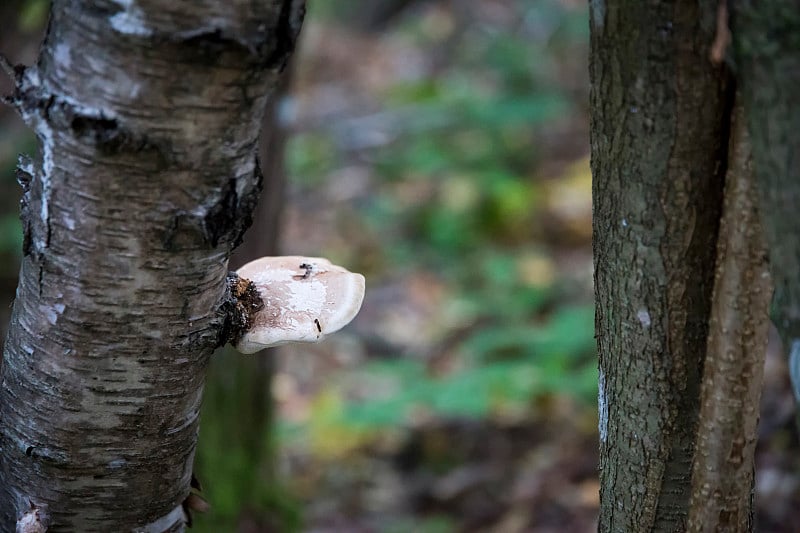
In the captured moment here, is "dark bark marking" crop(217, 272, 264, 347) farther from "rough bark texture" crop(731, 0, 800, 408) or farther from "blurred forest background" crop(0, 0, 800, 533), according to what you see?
"blurred forest background" crop(0, 0, 800, 533)

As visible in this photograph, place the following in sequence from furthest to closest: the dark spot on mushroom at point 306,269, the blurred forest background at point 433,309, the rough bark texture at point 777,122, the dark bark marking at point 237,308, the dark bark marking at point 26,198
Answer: the blurred forest background at point 433,309 → the dark spot on mushroom at point 306,269 → the dark bark marking at point 237,308 → the dark bark marking at point 26,198 → the rough bark texture at point 777,122

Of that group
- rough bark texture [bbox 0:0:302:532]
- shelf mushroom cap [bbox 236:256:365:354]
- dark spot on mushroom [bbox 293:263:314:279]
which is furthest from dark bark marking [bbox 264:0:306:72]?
dark spot on mushroom [bbox 293:263:314:279]

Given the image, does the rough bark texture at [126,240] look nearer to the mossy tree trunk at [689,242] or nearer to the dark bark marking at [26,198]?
the dark bark marking at [26,198]

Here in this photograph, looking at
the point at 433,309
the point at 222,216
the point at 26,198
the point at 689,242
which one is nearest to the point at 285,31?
the point at 222,216

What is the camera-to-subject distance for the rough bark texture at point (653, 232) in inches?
36.8

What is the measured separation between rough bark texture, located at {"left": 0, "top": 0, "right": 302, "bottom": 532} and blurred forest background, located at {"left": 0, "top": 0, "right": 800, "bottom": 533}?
187cm

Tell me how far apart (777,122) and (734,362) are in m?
0.35

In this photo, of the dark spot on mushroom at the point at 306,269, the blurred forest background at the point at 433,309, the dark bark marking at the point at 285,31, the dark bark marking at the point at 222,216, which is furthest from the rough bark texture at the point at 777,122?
the blurred forest background at the point at 433,309

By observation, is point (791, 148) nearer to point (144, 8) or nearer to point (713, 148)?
point (713, 148)

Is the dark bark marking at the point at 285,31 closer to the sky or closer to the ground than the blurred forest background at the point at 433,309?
closer to the sky

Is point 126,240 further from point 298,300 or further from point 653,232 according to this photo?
point 653,232

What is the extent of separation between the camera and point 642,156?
0.98 m

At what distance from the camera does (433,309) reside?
5.89 meters

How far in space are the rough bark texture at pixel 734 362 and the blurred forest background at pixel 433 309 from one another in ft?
7.01
